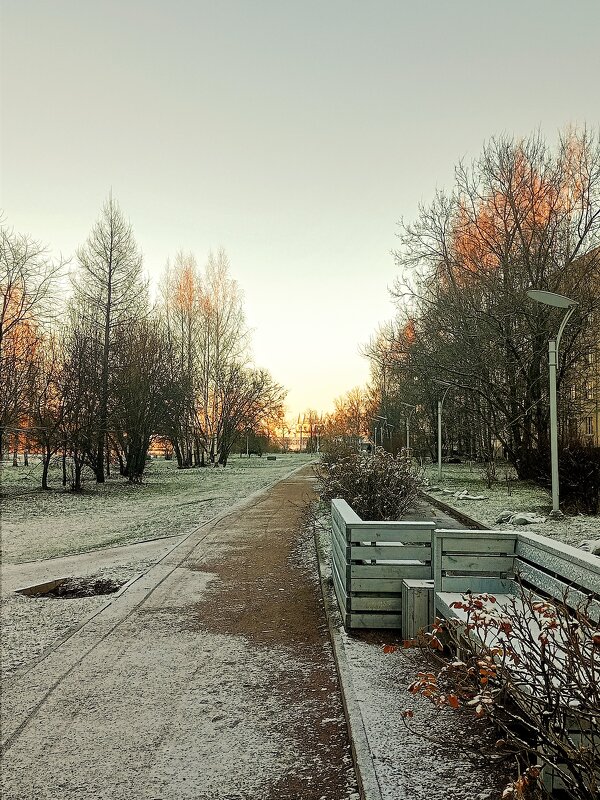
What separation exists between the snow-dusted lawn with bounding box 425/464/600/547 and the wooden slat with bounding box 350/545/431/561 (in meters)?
5.45

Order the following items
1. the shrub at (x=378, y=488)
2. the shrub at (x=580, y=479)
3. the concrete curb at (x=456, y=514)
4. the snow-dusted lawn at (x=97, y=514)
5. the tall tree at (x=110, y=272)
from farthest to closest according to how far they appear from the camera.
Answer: the tall tree at (x=110, y=272), the shrub at (x=580, y=479), the concrete curb at (x=456, y=514), the snow-dusted lawn at (x=97, y=514), the shrub at (x=378, y=488)

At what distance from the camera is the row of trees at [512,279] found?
2225 cm

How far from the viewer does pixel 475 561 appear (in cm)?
541

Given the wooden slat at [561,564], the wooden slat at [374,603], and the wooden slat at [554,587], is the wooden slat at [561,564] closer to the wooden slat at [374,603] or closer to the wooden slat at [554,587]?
the wooden slat at [554,587]

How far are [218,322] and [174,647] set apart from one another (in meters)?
43.5

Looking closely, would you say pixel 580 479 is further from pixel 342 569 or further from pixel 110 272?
pixel 110 272

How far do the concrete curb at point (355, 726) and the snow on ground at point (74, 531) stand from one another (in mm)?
2493

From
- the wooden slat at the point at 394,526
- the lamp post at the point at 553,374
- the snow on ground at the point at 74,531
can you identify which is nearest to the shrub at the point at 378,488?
the snow on ground at the point at 74,531

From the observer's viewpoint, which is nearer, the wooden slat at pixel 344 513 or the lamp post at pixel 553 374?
the wooden slat at pixel 344 513

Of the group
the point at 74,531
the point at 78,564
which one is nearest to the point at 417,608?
the point at 78,564

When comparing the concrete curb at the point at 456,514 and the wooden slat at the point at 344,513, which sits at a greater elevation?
the wooden slat at the point at 344,513

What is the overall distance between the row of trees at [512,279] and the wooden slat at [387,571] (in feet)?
51.1

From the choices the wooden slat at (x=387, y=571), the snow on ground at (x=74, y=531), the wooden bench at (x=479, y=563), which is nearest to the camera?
the wooden bench at (x=479, y=563)

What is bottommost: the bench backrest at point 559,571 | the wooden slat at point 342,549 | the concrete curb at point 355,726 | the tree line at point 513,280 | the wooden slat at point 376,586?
the concrete curb at point 355,726
